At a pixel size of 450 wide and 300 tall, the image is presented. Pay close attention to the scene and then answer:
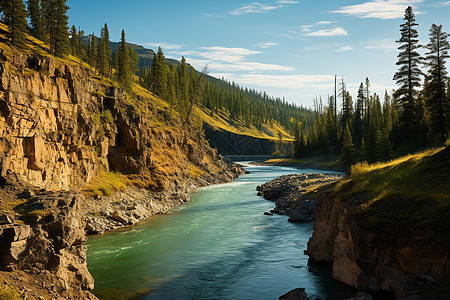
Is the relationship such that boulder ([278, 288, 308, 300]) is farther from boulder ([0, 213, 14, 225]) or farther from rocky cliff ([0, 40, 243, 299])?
boulder ([0, 213, 14, 225])

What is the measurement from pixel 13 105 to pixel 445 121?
53678 mm

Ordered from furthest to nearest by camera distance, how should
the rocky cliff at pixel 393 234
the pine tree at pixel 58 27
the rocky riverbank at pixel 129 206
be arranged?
the pine tree at pixel 58 27 < the rocky riverbank at pixel 129 206 < the rocky cliff at pixel 393 234

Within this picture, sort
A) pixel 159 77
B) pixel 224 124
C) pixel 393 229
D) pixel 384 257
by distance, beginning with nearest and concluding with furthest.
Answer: pixel 393 229 < pixel 384 257 < pixel 159 77 < pixel 224 124

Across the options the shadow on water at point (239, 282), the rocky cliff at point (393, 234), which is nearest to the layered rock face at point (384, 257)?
the rocky cliff at point (393, 234)

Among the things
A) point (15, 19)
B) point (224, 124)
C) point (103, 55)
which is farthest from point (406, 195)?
point (224, 124)

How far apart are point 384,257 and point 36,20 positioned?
300ft

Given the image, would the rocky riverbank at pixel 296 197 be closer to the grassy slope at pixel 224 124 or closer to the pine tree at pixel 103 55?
the pine tree at pixel 103 55

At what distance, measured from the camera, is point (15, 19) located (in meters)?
50.0

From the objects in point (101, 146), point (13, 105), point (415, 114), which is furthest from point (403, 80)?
point (13, 105)

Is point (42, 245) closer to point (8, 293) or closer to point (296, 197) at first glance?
point (8, 293)

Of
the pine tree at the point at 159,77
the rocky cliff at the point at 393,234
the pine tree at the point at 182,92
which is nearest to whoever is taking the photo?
the rocky cliff at the point at 393,234

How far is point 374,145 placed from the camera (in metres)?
61.8

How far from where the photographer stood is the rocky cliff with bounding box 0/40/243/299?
13.8 meters

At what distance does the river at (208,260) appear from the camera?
18422mm
